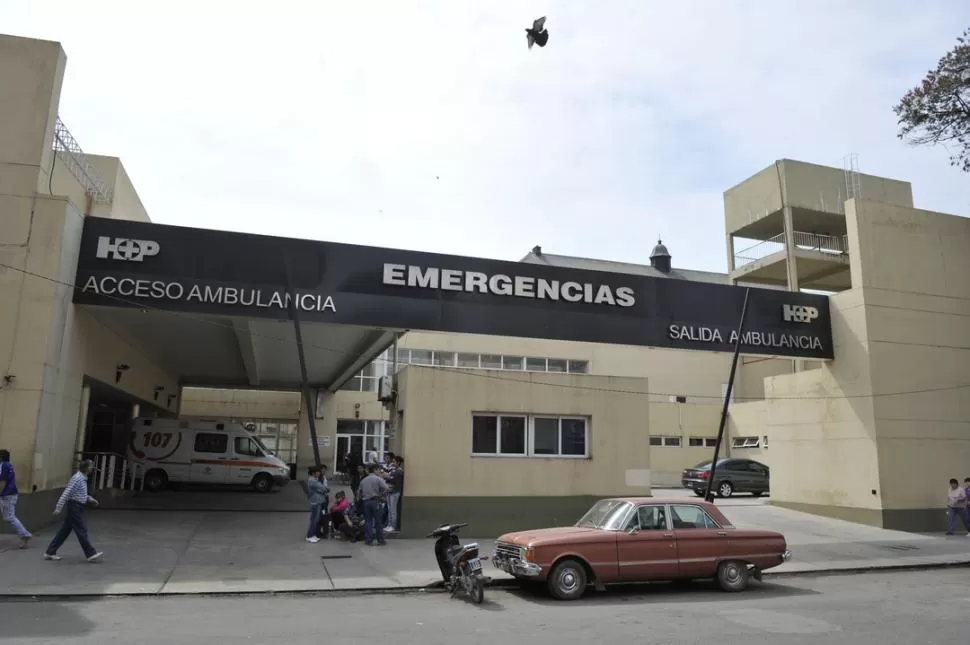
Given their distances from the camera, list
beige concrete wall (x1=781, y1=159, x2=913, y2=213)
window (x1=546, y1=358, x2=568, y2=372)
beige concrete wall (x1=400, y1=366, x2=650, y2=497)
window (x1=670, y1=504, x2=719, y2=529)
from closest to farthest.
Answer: window (x1=670, y1=504, x2=719, y2=529)
beige concrete wall (x1=400, y1=366, x2=650, y2=497)
beige concrete wall (x1=781, y1=159, x2=913, y2=213)
window (x1=546, y1=358, x2=568, y2=372)

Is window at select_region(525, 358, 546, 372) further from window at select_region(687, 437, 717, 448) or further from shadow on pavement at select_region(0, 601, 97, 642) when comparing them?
shadow on pavement at select_region(0, 601, 97, 642)

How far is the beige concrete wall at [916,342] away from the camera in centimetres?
1906

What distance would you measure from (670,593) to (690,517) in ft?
3.81

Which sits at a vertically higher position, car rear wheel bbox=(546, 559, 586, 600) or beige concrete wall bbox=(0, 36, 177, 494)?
beige concrete wall bbox=(0, 36, 177, 494)

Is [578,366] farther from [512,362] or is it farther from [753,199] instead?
[753,199]

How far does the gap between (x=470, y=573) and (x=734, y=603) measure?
3637 mm

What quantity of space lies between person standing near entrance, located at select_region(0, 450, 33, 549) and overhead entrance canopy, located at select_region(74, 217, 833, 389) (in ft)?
12.9

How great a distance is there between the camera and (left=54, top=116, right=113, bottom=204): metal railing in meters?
15.9

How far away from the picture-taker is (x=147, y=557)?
12008 millimetres

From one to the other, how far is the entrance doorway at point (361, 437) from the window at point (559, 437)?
17844mm

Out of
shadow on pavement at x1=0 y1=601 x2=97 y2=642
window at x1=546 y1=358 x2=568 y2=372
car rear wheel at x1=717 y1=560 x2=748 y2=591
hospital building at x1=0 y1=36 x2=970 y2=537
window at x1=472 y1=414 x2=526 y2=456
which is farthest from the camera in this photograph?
window at x1=546 y1=358 x2=568 y2=372

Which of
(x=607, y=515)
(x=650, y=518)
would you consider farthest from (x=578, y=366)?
(x=650, y=518)

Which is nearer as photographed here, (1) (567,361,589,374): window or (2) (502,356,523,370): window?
(2) (502,356,523,370): window

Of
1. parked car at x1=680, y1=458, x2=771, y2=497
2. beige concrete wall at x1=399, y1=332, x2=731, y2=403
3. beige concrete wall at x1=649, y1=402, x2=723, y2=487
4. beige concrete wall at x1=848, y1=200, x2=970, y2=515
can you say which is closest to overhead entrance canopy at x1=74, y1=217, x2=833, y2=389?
beige concrete wall at x1=848, y1=200, x2=970, y2=515
